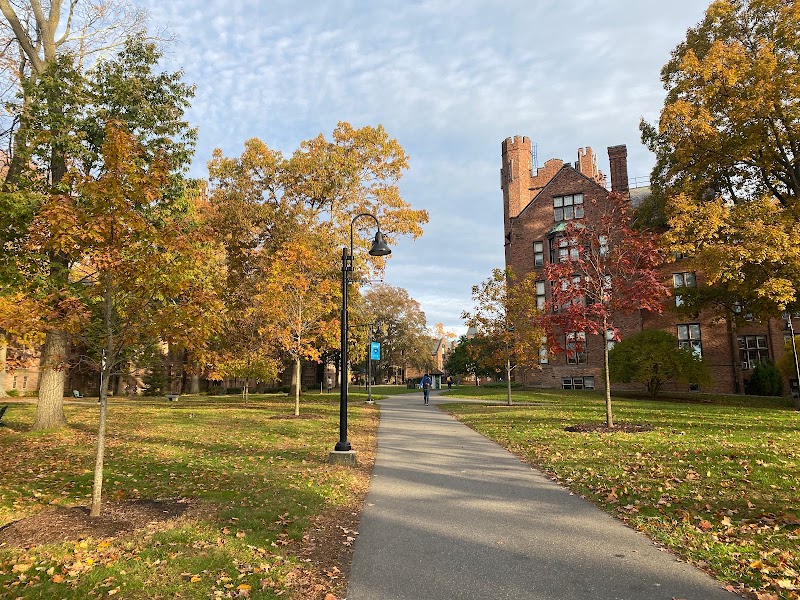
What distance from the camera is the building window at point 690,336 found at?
3697 centimetres

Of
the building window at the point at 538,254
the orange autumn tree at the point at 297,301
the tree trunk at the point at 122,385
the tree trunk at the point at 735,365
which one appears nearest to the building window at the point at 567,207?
the building window at the point at 538,254

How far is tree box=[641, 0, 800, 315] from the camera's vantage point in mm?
16422

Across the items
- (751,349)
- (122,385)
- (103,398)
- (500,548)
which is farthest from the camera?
(122,385)

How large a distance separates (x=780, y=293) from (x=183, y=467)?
1866cm

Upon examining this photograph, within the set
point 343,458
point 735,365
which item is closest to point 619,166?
point 735,365

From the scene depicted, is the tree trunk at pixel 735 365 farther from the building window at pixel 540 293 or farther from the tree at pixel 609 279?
the tree at pixel 609 279

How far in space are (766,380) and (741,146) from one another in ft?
71.9

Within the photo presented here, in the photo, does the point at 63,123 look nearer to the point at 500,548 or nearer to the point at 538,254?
the point at 500,548

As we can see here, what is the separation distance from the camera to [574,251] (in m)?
41.3

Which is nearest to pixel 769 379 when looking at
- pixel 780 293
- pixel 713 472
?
pixel 780 293

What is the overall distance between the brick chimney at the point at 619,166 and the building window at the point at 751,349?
14.6m

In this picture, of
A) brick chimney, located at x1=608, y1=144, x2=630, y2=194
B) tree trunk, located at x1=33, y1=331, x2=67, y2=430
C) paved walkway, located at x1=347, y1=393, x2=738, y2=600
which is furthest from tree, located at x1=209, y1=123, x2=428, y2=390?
brick chimney, located at x1=608, y1=144, x2=630, y2=194

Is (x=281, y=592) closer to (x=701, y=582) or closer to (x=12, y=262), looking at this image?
(x=701, y=582)

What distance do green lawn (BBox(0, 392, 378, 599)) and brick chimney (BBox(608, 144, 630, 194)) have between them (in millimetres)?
34953
